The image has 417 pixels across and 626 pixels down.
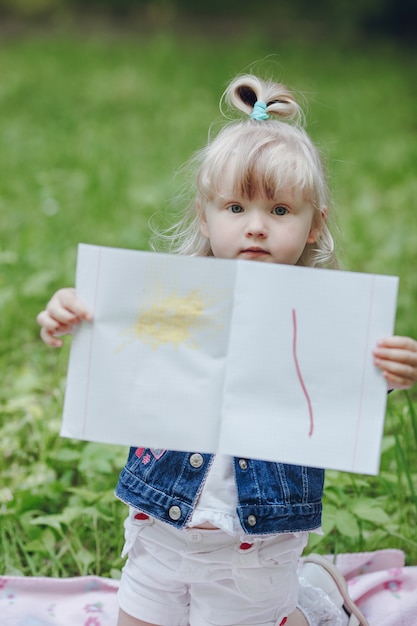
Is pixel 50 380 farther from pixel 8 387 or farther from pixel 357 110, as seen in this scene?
pixel 357 110

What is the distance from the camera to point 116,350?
4.50ft

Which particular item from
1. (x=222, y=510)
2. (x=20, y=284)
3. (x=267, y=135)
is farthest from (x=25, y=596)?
(x=20, y=284)

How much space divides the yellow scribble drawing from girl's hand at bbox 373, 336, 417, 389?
25 centimetres

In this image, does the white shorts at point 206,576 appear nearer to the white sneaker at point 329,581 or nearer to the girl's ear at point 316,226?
the white sneaker at point 329,581

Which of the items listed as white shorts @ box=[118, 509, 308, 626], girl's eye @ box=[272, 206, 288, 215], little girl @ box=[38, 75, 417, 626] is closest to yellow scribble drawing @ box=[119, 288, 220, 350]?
little girl @ box=[38, 75, 417, 626]

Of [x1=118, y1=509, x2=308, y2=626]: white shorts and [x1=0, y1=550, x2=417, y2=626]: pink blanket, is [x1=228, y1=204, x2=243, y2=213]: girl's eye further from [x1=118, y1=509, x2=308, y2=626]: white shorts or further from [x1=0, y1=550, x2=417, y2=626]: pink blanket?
[x1=0, y1=550, x2=417, y2=626]: pink blanket

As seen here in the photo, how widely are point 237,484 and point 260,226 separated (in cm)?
43

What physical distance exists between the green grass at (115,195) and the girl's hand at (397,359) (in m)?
0.55

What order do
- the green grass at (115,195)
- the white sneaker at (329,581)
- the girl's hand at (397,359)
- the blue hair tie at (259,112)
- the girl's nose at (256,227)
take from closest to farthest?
the girl's hand at (397,359) < the girl's nose at (256,227) < the blue hair tie at (259,112) < the white sneaker at (329,581) < the green grass at (115,195)

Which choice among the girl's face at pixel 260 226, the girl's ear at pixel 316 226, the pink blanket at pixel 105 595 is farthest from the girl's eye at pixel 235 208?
the pink blanket at pixel 105 595

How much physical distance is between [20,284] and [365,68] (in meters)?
6.73

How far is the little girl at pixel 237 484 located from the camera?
4.92 feet

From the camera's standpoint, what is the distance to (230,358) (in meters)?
1.36

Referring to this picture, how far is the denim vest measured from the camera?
4.91 ft
